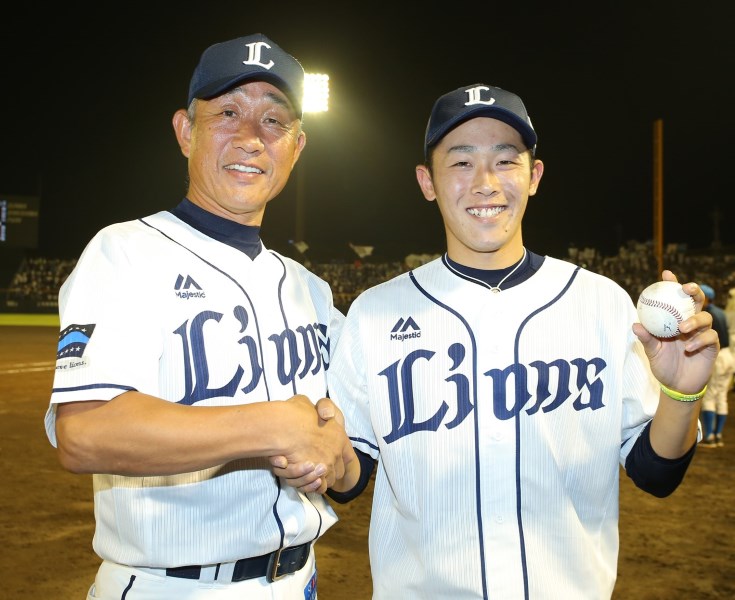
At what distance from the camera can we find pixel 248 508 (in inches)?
77.0

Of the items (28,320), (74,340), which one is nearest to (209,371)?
(74,340)

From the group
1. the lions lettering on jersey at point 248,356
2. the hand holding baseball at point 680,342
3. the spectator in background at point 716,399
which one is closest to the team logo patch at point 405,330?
the lions lettering on jersey at point 248,356

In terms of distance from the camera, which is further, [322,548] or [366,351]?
[322,548]

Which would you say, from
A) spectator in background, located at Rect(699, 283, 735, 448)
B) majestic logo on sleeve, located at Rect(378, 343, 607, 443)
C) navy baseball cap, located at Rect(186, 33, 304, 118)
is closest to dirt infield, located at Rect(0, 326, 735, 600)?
spectator in background, located at Rect(699, 283, 735, 448)

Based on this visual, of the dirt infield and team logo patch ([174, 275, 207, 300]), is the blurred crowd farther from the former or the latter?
team logo patch ([174, 275, 207, 300])

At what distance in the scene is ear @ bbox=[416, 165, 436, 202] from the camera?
2367 mm

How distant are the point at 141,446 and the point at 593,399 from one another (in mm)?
1304

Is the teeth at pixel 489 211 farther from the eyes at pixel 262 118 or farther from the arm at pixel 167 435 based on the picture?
the arm at pixel 167 435

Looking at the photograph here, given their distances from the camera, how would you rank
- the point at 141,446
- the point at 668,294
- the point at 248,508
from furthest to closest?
the point at 248,508 → the point at 668,294 → the point at 141,446

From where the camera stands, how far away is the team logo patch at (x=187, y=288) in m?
1.93

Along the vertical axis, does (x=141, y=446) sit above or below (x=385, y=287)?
below

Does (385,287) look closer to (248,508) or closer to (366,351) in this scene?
(366,351)

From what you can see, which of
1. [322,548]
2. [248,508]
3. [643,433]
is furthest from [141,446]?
[322,548]

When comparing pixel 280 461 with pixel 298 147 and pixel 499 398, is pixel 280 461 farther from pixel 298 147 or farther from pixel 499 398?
pixel 298 147
